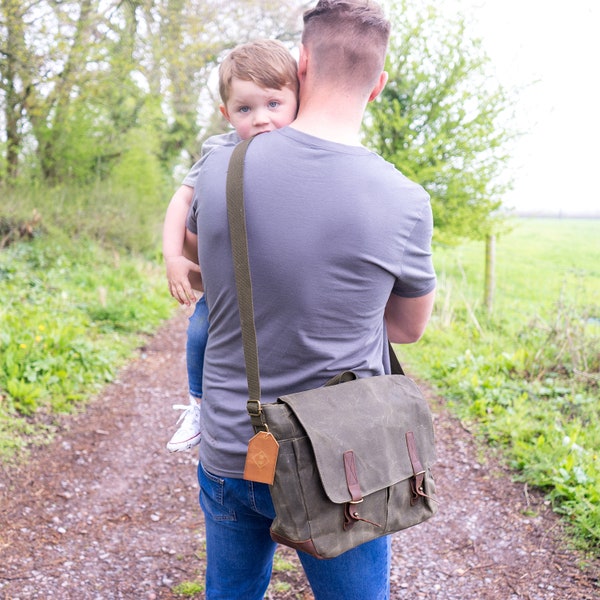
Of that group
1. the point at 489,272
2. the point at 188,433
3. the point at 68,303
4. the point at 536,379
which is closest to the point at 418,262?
the point at 188,433

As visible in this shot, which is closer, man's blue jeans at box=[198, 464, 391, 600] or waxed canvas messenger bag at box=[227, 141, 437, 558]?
waxed canvas messenger bag at box=[227, 141, 437, 558]

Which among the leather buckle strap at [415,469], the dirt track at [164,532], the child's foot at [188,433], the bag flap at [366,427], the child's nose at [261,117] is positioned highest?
the child's nose at [261,117]

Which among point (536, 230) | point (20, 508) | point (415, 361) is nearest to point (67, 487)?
point (20, 508)

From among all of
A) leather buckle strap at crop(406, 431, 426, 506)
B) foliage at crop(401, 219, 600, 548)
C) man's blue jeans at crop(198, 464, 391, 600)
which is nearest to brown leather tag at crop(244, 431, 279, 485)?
Result: man's blue jeans at crop(198, 464, 391, 600)

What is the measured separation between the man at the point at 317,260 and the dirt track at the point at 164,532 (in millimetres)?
1682

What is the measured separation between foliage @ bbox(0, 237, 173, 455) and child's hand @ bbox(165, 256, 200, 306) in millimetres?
2730

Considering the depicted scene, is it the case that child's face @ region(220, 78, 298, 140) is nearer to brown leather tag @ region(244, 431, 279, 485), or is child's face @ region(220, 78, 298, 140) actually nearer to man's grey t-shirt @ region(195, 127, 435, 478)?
man's grey t-shirt @ region(195, 127, 435, 478)

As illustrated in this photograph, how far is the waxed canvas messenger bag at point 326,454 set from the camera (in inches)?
49.3

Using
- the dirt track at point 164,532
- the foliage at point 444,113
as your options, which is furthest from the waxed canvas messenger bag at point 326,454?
the foliage at point 444,113

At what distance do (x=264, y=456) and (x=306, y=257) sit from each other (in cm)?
40

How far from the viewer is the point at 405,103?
7730 millimetres

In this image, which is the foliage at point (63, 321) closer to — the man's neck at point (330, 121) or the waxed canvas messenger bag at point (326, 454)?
the waxed canvas messenger bag at point (326, 454)

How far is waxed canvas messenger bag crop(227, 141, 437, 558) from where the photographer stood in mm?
1253

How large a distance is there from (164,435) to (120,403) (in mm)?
677
